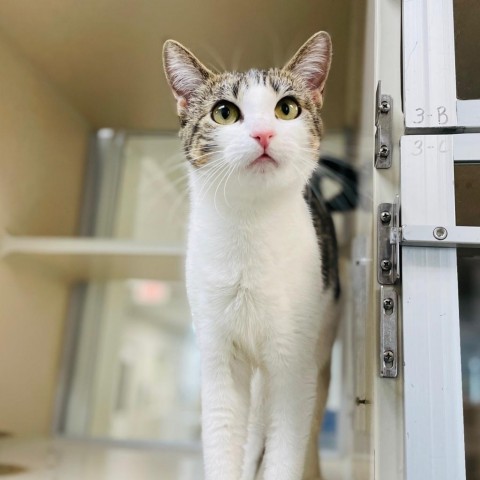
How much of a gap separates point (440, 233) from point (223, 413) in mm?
343

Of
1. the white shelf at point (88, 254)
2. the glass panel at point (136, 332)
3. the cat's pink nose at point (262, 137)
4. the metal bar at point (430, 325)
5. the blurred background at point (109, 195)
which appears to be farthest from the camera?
the glass panel at point (136, 332)

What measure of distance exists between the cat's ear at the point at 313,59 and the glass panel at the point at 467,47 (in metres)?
0.18

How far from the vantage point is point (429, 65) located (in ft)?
1.63

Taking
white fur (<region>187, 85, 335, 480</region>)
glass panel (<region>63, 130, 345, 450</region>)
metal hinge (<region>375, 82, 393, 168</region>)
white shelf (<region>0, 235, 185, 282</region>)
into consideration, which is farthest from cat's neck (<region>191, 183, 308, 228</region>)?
glass panel (<region>63, 130, 345, 450</region>)

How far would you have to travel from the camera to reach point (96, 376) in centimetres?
133

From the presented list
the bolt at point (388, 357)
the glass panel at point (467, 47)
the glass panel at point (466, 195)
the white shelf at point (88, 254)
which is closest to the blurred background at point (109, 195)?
the white shelf at point (88, 254)

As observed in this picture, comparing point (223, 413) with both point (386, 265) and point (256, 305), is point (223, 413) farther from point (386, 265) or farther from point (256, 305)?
point (386, 265)

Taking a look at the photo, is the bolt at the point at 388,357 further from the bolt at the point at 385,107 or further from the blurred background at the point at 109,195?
the blurred background at the point at 109,195

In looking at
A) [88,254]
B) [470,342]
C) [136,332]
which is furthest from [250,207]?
[136,332]

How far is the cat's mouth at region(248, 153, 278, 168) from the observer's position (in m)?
0.58

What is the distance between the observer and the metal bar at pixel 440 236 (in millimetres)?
458

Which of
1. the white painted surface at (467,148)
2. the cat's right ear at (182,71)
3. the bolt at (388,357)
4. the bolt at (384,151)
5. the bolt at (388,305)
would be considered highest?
the cat's right ear at (182,71)

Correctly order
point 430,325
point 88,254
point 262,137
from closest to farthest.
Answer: point 430,325, point 262,137, point 88,254

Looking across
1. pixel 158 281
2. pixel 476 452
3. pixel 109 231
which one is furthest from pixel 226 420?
pixel 109 231
